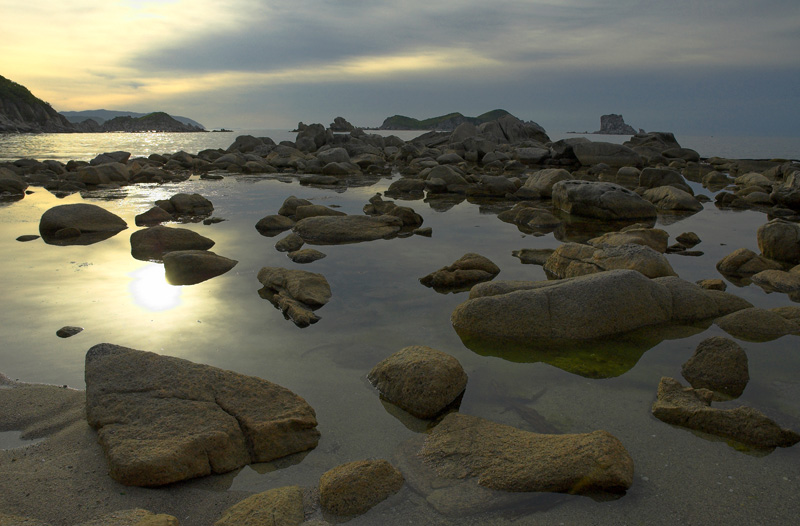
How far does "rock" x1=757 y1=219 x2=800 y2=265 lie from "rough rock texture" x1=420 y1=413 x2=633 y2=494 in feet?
21.9

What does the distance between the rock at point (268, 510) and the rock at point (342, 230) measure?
632cm

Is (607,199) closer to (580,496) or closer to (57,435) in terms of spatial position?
(580,496)

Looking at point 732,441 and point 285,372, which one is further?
point 285,372

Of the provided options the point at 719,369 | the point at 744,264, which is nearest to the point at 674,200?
the point at 744,264

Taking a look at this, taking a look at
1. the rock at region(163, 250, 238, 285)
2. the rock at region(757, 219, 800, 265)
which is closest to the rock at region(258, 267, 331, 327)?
the rock at region(163, 250, 238, 285)

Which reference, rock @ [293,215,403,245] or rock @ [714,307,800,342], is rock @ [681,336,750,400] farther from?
rock @ [293,215,403,245]

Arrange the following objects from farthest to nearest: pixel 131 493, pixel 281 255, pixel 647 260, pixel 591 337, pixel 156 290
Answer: pixel 281 255 → pixel 647 260 → pixel 156 290 → pixel 591 337 → pixel 131 493

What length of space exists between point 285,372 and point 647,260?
472 centimetres

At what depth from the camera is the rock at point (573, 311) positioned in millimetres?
4910

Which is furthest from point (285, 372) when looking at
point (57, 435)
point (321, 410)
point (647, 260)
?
point (647, 260)

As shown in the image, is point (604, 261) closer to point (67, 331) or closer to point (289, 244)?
point (289, 244)

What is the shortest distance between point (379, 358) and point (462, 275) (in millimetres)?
2435

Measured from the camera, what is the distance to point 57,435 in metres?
3.22

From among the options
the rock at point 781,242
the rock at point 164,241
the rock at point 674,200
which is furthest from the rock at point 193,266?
the rock at point 674,200
